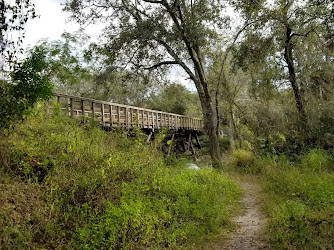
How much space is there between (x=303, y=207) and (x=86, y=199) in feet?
13.8

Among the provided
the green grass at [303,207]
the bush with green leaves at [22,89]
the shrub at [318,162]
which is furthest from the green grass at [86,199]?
the shrub at [318,162]

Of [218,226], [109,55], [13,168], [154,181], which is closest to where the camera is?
[13,168]

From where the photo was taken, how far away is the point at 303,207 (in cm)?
525

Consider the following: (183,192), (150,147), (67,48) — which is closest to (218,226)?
(183,192)

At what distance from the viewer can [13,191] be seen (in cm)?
404

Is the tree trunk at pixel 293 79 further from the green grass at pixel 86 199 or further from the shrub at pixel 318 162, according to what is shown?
the green grass at pixel 86 199

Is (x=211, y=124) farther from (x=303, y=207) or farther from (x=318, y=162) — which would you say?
(x=303, y=207)

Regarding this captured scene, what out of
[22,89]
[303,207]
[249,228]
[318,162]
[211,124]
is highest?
[22,89]

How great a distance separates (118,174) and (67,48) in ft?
44.5

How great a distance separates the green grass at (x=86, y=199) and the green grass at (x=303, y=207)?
135 centimetres

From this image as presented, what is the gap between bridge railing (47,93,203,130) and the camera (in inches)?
375

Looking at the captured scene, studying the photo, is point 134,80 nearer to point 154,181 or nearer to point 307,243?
point 154,181

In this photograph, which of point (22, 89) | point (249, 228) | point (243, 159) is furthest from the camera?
point (243, 159)

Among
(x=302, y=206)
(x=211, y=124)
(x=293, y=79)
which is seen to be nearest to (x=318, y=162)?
(x=302, y=206)
